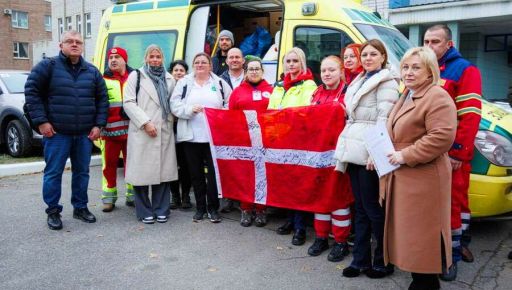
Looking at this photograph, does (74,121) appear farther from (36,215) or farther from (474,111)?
(474,111)

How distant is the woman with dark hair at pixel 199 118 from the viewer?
197 inches

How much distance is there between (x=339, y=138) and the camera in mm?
3768

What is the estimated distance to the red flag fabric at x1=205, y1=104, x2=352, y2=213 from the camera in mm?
4164

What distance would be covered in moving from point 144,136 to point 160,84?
1.93 feet

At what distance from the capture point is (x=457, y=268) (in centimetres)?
386

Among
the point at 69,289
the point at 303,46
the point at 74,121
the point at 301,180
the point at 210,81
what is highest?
the point at 303,46

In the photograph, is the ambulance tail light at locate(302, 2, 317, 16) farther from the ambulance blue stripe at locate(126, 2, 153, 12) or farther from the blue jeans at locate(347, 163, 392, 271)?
the ambulance blue stripe at locate(126, 2, 153, 12)

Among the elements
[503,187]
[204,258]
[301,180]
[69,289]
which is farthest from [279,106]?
[69,289]

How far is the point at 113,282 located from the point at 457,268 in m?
2.78

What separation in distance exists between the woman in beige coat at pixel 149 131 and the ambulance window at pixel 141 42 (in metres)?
1.49

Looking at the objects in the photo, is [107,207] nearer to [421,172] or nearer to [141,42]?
[141,42]

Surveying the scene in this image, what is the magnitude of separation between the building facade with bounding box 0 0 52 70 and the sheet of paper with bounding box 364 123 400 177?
1536 inches

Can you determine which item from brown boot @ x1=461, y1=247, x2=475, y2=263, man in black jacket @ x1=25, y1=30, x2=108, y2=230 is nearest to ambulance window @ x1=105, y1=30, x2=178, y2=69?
man in black jacket @ x1=25, y1=30, x2=108, y2=230

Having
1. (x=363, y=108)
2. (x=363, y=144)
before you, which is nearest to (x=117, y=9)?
(x=363, y=108)
